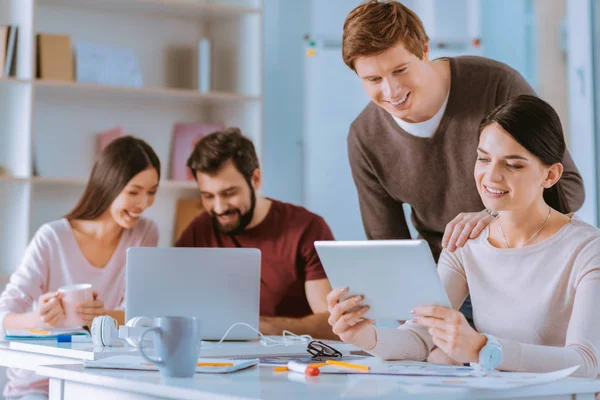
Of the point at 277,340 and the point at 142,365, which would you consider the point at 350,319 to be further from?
the point at 277,340

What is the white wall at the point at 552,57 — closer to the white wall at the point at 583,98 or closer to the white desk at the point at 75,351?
the white wall at the point at 583,98

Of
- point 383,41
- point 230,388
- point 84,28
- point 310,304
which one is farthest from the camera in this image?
point 84,28

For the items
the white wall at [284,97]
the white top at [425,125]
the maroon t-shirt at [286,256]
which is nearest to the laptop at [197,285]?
the white top at [425,125]

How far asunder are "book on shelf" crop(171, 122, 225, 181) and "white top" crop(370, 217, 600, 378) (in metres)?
2.29

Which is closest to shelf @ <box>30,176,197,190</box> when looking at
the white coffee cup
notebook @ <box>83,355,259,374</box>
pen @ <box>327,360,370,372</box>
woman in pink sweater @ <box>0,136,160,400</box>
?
woman in pink sweater @ <box>0,136,160,400</box>

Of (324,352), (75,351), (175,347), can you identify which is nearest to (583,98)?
(324,352)

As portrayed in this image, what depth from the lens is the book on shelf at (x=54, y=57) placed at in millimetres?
3562

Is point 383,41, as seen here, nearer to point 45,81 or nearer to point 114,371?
point 114,371

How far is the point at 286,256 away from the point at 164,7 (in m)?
1.64

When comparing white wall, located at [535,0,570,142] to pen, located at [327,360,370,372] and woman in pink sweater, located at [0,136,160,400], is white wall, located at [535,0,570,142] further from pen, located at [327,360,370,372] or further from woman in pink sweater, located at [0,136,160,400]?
pen, located at [327,360,370,372]

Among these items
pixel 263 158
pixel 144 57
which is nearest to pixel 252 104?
pixel 263 158

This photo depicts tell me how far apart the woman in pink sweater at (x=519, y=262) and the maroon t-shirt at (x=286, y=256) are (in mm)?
939

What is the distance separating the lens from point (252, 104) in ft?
13.0

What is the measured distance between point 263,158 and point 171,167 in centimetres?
44
